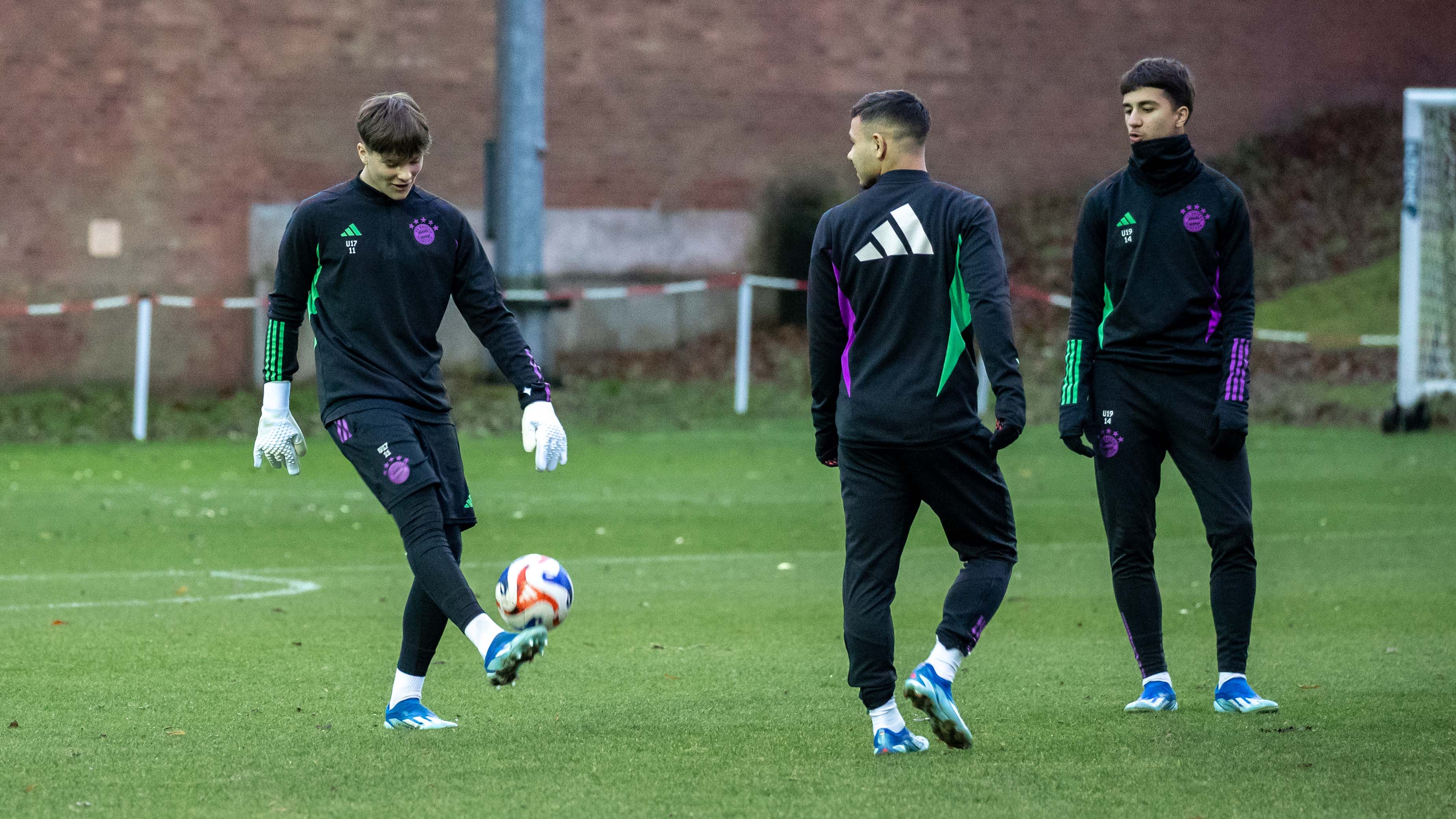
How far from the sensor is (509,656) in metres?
4.98

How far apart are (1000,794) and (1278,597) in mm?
4418

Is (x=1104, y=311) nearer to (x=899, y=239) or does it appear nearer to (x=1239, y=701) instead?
(x=899, y=239)

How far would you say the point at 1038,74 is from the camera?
24.6 metres

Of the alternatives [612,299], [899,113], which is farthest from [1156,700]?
[612,299]

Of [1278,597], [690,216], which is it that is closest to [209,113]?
[690,216]

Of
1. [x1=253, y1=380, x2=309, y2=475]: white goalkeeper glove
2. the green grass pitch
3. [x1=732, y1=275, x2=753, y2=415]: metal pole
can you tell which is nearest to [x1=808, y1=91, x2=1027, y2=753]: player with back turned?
the green grass pitch

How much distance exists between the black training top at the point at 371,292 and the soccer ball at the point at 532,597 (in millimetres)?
590

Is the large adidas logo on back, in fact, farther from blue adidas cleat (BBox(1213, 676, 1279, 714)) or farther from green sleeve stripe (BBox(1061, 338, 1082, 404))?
blue adidas cleat (BBox(1213, 676, 1279, 714))

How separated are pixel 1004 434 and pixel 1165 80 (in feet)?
4.86

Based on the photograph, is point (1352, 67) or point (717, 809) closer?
point (717, 809)

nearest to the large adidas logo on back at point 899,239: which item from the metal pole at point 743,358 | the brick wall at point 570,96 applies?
the metal pole at point 743,358

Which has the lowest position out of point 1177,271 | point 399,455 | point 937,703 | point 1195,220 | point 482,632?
point 937,703

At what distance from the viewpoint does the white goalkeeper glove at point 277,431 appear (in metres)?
5.68

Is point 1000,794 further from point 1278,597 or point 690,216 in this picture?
point 690,216
